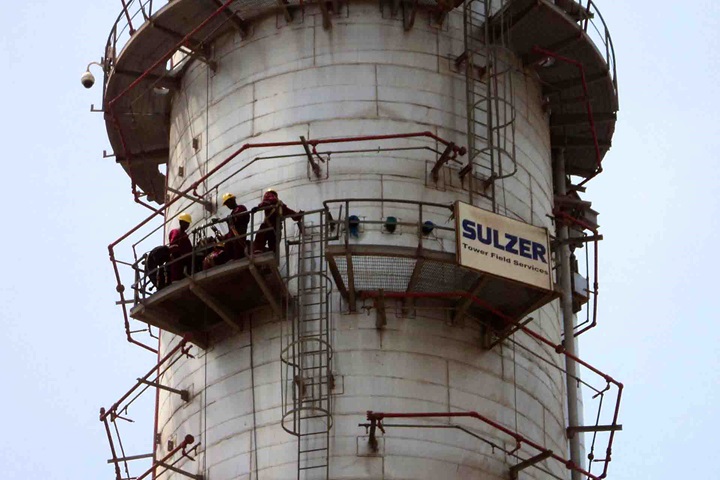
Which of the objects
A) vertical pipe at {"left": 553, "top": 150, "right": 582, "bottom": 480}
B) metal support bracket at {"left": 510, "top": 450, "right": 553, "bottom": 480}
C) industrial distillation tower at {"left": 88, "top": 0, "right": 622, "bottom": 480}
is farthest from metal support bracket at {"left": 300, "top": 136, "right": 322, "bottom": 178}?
metal support bracket at {"left": 510, "top": 450, "right": 553, "bottom": 480}

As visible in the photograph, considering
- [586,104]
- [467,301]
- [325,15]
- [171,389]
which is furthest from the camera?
[586,104]

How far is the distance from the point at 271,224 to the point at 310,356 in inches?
107

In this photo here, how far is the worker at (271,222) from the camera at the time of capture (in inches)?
1331

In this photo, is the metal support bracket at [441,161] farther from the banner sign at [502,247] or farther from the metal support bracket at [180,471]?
the metal support bracket at [180,471]

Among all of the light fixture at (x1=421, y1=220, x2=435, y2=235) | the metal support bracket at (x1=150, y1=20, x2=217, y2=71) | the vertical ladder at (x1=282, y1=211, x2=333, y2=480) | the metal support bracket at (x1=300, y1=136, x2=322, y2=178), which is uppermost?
the metal support bracket at (x1=150, y1=20, x2=217, y2=71)

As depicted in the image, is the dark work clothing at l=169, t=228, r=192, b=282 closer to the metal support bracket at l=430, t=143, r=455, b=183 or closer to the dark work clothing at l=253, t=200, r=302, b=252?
the dark work clothing at l=253, t=200, r=302, b=252

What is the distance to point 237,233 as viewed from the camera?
34.5 metres

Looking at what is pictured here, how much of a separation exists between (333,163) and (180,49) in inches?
220

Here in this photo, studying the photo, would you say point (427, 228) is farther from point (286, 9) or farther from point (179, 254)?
point (286, 9)

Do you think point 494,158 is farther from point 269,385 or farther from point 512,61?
point 269,385

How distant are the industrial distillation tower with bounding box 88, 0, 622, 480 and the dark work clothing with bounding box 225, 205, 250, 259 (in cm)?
17

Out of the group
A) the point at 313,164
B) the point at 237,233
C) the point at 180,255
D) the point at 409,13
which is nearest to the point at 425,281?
the point at 313,164

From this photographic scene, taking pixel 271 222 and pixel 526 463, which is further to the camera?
pixel 271 222

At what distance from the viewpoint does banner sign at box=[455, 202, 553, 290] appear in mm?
33562
